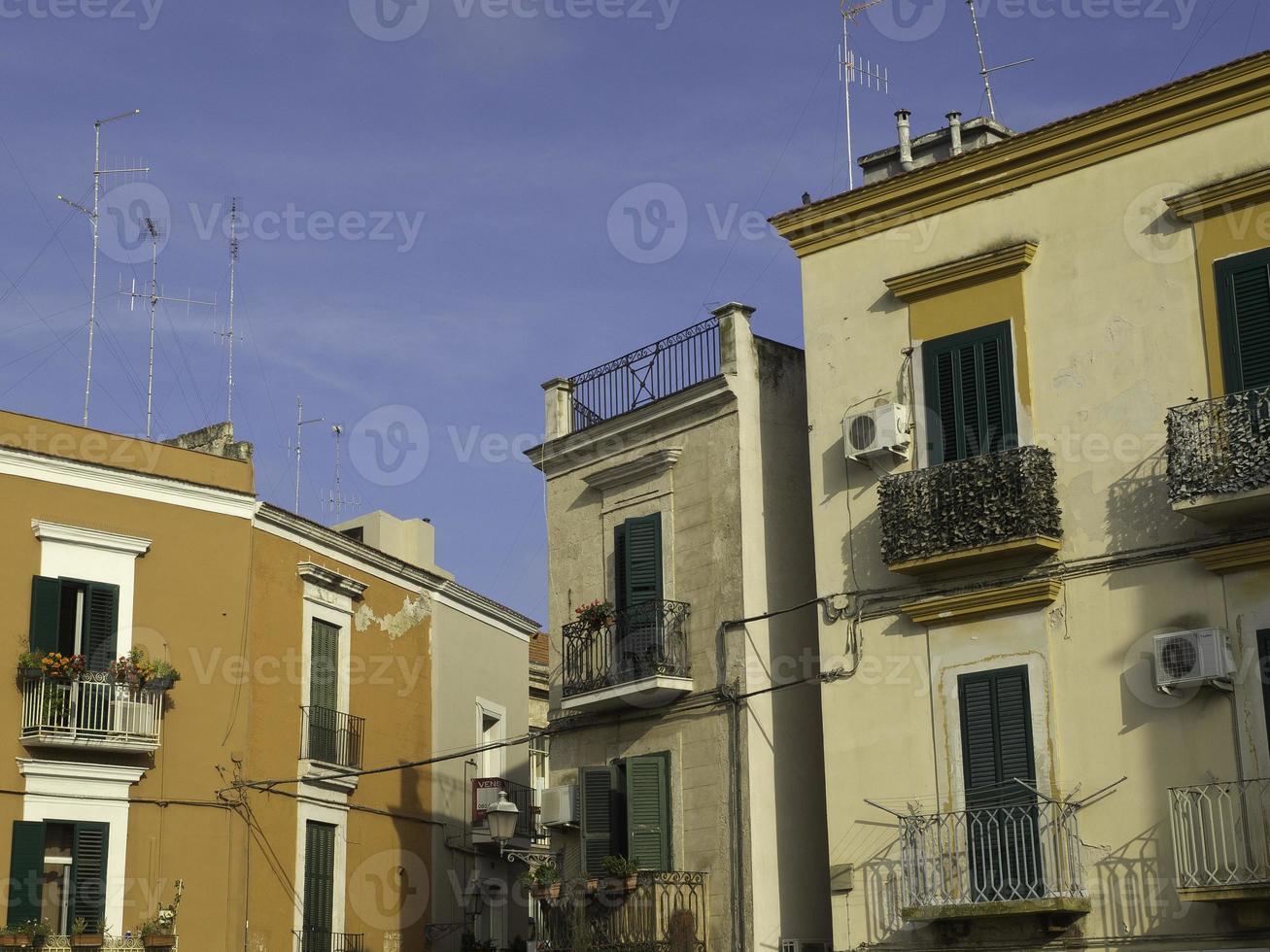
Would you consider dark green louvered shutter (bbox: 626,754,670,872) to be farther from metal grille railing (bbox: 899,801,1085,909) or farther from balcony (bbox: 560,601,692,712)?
metal grille railing (bbox: 899,801,1085,909)

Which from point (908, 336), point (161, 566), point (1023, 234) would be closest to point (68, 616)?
point (161, 566)

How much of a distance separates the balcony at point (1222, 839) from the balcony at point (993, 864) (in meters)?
1.18

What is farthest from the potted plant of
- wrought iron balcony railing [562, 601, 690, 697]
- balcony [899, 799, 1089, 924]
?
balcony [899, 799, 1089, 924]

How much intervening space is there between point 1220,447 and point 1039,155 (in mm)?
4258

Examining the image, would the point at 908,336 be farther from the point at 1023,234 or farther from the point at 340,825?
the point at 340,825

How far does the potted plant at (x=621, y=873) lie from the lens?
835 inches

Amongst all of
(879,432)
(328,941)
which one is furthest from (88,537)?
(879,432)

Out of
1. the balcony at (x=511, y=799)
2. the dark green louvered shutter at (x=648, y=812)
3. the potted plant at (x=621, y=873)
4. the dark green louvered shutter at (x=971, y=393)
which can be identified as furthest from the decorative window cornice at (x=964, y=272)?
the balcony at (x=511, y=799)

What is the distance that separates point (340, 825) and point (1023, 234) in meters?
14.2

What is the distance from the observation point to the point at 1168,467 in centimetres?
1692

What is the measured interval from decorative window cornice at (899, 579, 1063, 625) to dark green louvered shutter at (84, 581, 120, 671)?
11.3 meters

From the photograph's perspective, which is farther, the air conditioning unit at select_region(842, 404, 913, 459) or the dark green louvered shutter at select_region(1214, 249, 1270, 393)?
the air conditioning unit at select_region(842, 404, 913, 459)

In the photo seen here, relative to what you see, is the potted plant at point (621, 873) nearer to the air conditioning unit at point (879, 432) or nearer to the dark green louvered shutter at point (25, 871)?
the air conditioning unit at point (879, 432)

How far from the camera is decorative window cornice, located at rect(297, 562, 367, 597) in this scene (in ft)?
88.7
